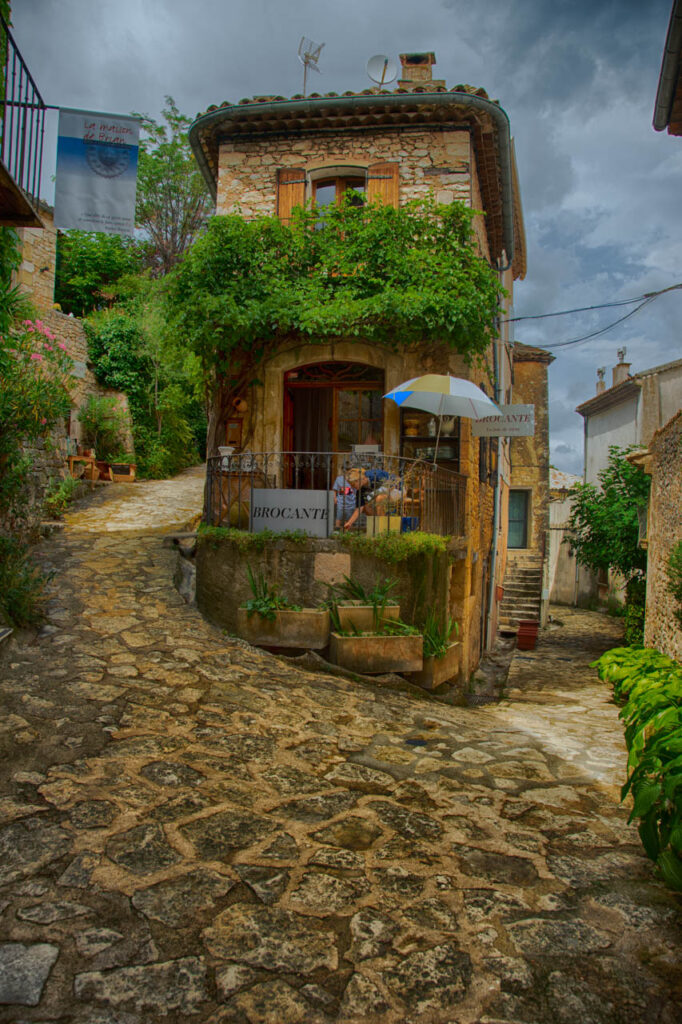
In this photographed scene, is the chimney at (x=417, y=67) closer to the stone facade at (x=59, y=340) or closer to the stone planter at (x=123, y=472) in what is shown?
the stone facade at (x=59, y=340)

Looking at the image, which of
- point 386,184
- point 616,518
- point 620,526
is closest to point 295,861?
point 386,184

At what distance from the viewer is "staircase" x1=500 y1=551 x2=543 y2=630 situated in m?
16.4

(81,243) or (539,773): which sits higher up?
(81,243)

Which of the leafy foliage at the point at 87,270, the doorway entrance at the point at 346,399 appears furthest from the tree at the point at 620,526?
the leafy foliage at the point at 87,270

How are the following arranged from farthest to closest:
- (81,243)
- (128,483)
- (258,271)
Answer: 1. (81,243)
2. (128,483)
3. (258,271)

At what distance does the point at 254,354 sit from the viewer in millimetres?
9711

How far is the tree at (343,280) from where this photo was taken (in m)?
8.47

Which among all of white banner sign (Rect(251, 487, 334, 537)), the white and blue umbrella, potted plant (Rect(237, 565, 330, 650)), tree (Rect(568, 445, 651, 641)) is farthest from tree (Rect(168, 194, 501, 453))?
tree (Rect(568, 445, 651, 641))

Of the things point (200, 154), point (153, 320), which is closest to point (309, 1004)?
point (200, 154)

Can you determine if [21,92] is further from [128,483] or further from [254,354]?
[128,483]

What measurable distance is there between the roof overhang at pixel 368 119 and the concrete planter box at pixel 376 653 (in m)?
7.43

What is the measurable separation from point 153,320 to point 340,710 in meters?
15.4

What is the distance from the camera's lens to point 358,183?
10.0 meters

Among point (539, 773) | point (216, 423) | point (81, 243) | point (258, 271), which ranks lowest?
point (539, 773)
